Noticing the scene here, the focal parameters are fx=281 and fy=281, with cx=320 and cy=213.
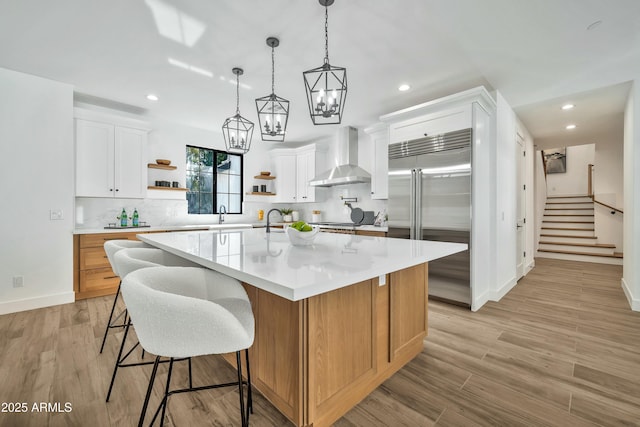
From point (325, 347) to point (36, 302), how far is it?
149 inches

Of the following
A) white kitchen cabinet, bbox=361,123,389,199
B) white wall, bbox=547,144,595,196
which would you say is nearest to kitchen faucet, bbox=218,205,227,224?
white kitchen cabinet, bbox=361,123,389,199

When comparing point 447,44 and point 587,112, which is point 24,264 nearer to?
point 447,44

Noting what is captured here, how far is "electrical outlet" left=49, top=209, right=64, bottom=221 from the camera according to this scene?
132 inches

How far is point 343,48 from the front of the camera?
104 inches

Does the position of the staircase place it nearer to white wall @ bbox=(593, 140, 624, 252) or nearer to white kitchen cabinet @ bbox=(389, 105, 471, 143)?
white wall @ bbox=(593, 140, 624, 252)

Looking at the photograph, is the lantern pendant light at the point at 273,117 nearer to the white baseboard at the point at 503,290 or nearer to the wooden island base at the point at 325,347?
the wooden island base at the point at 325,347

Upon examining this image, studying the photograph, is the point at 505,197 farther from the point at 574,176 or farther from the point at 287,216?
the point at 574,176

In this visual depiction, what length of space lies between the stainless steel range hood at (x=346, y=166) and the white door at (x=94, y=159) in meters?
3.20

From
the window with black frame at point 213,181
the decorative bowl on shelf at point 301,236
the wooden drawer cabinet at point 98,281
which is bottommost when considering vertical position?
the wooden drawer cabinet at point 98,281

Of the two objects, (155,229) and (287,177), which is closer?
(155,229)

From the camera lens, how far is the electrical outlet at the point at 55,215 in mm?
3363

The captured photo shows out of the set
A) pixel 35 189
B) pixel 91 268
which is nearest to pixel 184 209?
pixel 91 268

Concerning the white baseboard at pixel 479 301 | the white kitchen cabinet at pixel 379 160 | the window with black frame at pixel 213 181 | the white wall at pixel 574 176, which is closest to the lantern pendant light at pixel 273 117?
the white kitchen cabinet at pixel 379 160

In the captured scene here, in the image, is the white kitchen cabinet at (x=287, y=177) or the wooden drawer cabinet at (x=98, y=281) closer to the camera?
the wooden drawer cabinet at (x=98, y=281)
